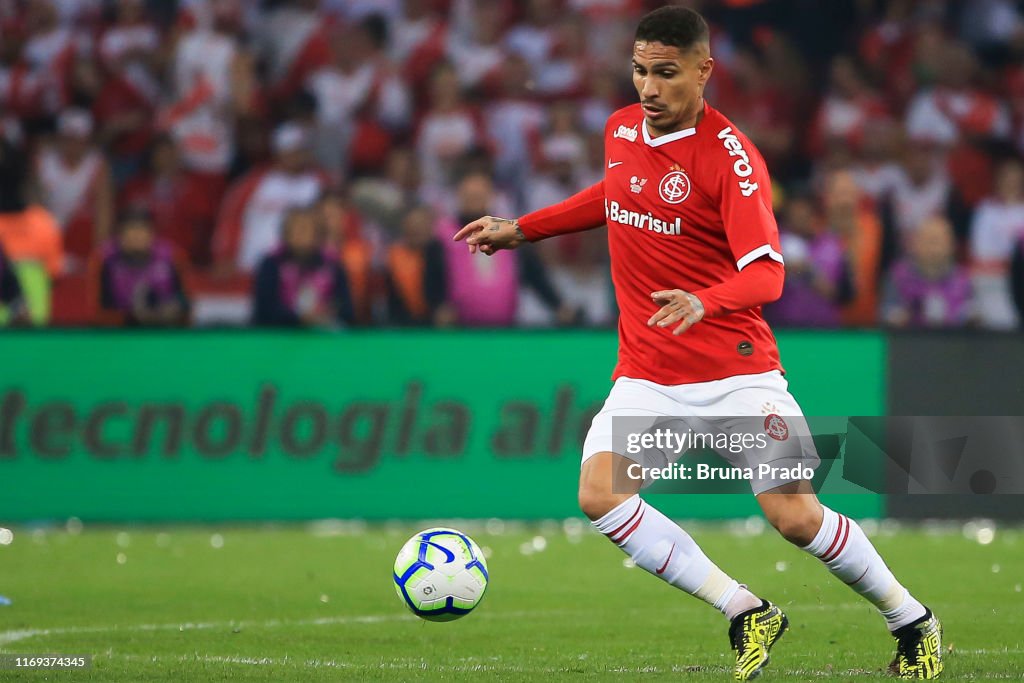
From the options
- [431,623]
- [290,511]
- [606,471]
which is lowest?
[290,511]

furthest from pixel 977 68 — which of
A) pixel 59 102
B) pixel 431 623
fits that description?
pixel 431 623

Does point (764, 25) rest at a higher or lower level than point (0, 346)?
higher

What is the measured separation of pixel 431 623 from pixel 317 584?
1.52m

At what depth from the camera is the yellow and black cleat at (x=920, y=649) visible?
583 centimetres

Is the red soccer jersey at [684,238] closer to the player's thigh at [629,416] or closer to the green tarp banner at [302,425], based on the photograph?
the player's thigh at [629,416]

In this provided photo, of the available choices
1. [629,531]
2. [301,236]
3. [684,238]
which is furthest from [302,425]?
[684,238]

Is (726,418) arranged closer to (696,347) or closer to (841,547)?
(696,347)

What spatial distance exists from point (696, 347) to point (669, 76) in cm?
95

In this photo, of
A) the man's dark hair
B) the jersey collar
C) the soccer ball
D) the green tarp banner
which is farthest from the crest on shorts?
the green tarp banner

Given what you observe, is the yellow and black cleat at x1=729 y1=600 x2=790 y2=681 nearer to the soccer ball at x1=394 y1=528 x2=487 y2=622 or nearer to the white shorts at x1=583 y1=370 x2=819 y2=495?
the white shorts at x1=583 y1=370 x2=819 y2=495

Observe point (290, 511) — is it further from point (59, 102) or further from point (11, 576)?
point (59, 102)

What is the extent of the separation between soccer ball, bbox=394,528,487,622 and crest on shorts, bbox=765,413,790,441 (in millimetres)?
1450

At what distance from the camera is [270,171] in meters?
14.8

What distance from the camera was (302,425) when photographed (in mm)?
11523
